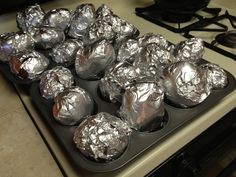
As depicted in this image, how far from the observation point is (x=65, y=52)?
641mm

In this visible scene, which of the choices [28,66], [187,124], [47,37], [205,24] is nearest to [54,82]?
[28,66]

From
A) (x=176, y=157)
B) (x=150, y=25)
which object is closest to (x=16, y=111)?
(x=176, y=157)

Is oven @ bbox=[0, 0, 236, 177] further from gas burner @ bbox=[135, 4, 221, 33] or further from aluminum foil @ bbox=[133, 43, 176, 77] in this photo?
aluminum foil @ bbox=[133, 43, 176, 77]

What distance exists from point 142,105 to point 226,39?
43 cm

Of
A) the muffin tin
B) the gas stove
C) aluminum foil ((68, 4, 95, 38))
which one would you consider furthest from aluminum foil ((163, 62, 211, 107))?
aluminum foil ((68, 4, 95, 38))

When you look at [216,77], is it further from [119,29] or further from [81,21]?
[81,21]

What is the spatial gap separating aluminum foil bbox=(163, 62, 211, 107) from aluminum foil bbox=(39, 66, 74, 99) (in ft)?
0.70

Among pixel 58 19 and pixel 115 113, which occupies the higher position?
pixel 58 19

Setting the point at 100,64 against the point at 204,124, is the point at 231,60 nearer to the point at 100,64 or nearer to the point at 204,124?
the point at 204,124

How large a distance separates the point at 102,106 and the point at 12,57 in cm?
26

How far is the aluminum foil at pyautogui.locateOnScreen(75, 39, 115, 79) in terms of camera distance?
567mm

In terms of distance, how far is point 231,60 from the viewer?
67cm

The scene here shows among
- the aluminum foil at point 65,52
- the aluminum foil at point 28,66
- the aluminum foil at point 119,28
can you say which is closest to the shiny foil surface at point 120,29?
the aluminum foil at point 119,28

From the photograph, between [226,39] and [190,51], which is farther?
[226,39]
